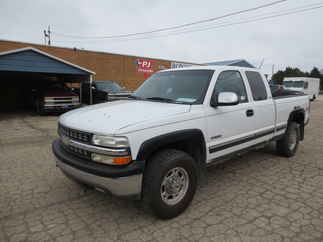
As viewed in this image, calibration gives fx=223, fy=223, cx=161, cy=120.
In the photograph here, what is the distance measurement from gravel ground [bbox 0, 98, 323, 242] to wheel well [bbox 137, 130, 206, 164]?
0.73 metres

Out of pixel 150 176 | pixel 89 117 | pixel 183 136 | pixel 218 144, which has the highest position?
pixel 89 117

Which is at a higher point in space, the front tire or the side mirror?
the side mirror

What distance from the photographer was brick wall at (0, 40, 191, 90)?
16.3 m

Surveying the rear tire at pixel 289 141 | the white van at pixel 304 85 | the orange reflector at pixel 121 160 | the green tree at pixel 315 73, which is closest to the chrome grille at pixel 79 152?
the orange reflector at pixel 121 160

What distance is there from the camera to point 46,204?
307 centimetres

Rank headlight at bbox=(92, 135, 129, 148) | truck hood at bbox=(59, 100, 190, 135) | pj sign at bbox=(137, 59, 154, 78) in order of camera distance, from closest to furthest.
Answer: headlight at bbox=(92, 135, 129, 148)
truck hood at bbox=(59, 100, 190, 135)
pj sign at bbox=(137, 59, 154, 78)

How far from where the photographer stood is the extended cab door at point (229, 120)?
304 cm

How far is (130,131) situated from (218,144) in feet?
4.79

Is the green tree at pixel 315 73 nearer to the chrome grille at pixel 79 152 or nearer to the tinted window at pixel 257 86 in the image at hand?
the tinted window at pixel 257 86

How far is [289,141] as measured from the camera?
5.01m

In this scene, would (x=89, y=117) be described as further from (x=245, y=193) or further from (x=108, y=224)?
(x=245, y=193)

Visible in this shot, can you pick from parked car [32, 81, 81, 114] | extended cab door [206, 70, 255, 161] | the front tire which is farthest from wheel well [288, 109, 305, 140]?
parked car [32, 81, 81, 114]

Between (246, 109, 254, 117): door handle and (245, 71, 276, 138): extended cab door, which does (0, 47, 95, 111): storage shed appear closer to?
(245, 71, 276, 138): extended cab door

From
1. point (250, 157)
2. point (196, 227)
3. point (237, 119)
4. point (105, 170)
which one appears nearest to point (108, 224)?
point (105, 170)
